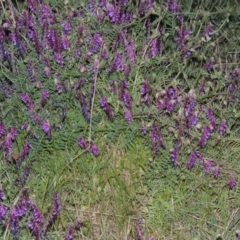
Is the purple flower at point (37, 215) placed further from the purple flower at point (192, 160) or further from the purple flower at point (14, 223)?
the purple flower at point (192, 160)

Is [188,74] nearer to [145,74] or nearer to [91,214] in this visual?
[145,74]

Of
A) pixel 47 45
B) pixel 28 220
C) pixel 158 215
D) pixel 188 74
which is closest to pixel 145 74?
pixel 188 74

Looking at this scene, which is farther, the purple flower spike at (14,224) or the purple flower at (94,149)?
the purple flower at (94,149)

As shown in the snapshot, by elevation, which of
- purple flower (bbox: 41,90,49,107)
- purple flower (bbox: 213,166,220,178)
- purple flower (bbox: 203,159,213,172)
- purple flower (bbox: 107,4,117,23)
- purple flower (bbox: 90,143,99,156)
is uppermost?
purple flower (bbox: 107,4,117,23)

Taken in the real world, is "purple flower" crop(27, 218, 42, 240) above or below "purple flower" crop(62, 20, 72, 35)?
below

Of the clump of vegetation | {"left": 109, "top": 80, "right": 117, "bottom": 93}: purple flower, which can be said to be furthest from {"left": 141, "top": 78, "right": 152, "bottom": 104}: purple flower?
{"left": 109, "top": 80, "right": 117, "bottom": 93}: purple flower

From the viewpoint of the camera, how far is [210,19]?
13.4 ft

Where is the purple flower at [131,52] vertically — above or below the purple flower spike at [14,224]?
above

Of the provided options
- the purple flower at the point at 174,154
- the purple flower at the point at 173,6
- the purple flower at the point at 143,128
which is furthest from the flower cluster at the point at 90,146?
the purple flower at the point at 173,6

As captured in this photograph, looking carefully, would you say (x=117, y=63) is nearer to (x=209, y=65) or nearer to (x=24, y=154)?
(x=209, y=65)

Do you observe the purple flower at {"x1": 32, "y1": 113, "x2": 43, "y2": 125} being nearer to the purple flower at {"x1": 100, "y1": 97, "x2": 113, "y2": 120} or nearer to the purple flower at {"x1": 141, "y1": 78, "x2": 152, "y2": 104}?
the purple flower at {"x1": 100, "y1": 97, "x2": 113, "y2": 120}

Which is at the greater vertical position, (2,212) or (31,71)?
(31,71)

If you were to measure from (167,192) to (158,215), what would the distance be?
12 centimetres

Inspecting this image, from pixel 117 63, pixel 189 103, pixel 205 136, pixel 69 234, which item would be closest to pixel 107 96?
pixel 117 63
